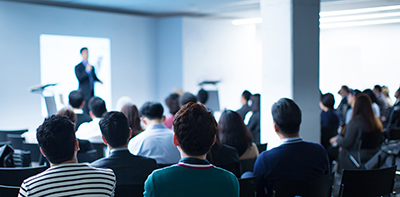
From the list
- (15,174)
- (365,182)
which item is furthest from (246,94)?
(15,174)

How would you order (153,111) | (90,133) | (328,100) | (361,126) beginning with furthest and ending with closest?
(328,100)
(361,126)
(90,133)
(153,111)

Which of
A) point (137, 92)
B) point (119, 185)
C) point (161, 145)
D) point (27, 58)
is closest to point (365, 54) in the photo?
point (137, 92)

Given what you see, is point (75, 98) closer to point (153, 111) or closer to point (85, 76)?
point (153, 111)

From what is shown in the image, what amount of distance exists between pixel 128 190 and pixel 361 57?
1200 centimetres

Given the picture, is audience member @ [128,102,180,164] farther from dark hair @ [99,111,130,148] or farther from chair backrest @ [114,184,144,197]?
chair backrest @ [114,184,144,197]

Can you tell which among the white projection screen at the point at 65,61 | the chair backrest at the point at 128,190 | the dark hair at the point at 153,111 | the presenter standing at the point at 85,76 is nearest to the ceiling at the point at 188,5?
the white projection screen at the point at 65,61

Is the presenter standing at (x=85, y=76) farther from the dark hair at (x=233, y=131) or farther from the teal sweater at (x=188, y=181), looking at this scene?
the teal sweater at (x=188, y=181)

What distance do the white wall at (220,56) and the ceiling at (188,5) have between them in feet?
1.59

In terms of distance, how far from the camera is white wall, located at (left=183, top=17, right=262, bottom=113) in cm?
1001

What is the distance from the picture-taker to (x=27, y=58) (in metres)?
7.78

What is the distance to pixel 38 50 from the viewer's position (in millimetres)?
7980

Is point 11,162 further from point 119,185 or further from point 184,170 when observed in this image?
point 184,170

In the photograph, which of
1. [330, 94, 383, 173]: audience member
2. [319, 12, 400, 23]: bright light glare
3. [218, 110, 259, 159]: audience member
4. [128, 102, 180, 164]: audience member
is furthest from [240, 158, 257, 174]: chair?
[319, 12, 400, 23]: bright light glare

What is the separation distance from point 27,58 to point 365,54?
392 inches
